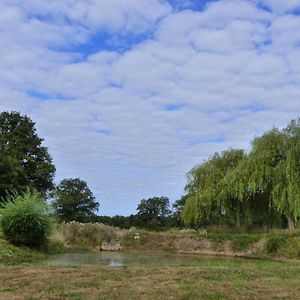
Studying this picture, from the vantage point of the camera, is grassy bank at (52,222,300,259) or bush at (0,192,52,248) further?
grassy bank at (52,222,300,259)

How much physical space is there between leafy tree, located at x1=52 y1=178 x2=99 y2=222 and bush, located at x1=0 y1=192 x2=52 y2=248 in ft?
125

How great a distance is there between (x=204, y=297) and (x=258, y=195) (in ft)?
84.9

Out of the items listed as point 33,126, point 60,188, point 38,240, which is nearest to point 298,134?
point 38,240

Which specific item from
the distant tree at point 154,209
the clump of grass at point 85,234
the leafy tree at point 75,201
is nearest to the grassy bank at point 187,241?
the clump of grass at point 85,234

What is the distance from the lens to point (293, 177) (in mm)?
28422

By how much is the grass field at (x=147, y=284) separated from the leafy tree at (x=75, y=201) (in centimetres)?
4885

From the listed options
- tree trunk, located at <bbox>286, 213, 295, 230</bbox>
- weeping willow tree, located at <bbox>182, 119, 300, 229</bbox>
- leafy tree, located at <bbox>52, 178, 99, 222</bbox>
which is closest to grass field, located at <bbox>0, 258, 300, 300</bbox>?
weeping willow tree, located at <bbox>182, 119, 300, 229</bbox>

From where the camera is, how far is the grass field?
827 cm

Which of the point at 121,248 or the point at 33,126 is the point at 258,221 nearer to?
the point at 121,248

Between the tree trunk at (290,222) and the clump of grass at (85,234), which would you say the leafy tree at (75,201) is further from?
the tree trunk at (290,222)

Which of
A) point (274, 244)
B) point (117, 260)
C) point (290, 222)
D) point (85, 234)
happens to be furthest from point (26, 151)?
point (117, 260)

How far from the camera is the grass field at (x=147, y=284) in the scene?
27.1 ft

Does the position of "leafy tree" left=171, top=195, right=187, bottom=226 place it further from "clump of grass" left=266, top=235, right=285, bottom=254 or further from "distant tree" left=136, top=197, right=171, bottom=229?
→ "clump of grass" left=266, top=235, right=285, bottom=254

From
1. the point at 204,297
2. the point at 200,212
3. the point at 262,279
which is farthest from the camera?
the point at 200,212
